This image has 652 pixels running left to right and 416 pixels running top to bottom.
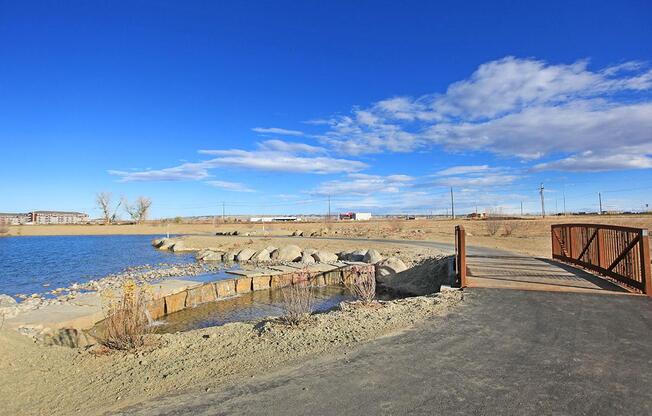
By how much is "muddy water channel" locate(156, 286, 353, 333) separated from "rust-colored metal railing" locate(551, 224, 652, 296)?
8.23m

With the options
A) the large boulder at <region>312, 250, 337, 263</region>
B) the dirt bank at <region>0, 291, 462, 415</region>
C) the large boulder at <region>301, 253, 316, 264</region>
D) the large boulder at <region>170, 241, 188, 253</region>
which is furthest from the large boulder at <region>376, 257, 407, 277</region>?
the large boulder at <region>170, 241, 188, 253</region>

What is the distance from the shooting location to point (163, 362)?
556 cm

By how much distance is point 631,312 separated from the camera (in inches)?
284

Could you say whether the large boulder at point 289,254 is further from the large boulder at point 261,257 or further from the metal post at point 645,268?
the metal post at point 645,268

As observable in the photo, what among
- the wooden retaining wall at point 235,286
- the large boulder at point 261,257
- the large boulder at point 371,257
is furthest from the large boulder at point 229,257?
the large boulder at point 371,257

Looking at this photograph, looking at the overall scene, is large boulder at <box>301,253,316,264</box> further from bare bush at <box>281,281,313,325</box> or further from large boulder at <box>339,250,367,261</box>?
bare bush at <box>281,281,313,325</box>

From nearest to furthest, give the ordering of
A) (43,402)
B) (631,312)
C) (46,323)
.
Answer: (43,402) < (631,312) < (46,323)

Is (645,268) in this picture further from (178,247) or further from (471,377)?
(178,247)

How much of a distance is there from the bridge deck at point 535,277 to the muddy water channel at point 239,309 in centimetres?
514

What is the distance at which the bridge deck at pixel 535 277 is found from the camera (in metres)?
9.56

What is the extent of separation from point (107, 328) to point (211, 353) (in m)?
1.71

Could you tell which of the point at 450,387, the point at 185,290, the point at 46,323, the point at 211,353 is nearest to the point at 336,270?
the point at 185,290

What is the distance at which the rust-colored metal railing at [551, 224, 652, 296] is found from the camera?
8.75 m

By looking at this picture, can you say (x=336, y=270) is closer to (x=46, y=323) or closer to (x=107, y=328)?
(x=46, y=323)
